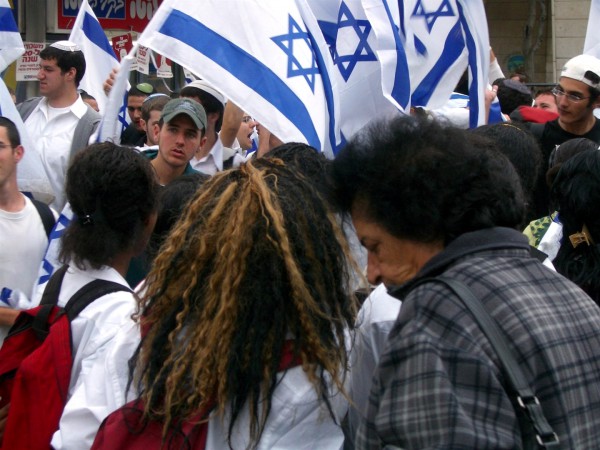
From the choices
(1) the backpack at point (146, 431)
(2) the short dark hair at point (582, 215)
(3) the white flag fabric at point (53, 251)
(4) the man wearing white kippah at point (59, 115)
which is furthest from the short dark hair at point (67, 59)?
(1) the backpack at point (146, 431)

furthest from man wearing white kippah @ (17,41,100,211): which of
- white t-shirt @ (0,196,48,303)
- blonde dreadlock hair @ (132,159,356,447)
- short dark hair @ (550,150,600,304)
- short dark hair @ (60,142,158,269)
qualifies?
blonde dreadlock hair @ (132,159,356,447)

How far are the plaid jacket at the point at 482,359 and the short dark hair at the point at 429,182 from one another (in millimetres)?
56

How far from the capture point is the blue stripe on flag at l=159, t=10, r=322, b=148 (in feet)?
13.2

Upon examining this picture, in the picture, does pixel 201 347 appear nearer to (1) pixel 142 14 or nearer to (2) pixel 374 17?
(2) pixel 374 17

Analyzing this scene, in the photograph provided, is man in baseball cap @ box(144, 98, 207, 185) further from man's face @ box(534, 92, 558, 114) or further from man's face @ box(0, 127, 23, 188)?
man's face @ box(534, 92, 558, 114)

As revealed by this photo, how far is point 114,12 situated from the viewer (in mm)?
13891

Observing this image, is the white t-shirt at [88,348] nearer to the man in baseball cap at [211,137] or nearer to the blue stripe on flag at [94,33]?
the man in baseball cap at [211,137]

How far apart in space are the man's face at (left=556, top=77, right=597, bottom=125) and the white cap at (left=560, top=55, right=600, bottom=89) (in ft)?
0.10

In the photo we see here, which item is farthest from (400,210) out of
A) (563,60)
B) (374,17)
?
(563,60)

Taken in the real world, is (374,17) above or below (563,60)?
above

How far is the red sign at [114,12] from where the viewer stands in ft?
45.1

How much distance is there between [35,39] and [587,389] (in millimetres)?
12892

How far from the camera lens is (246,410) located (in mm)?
2115

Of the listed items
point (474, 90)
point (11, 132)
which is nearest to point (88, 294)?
point (11, 132)
